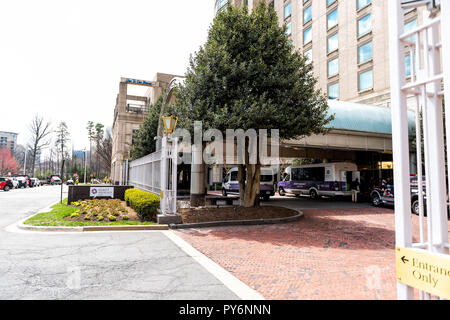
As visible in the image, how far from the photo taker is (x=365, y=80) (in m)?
26.0

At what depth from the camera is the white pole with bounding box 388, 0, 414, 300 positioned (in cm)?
210

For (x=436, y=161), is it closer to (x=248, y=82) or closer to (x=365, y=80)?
(x=248, y=82)

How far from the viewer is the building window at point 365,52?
25.5m

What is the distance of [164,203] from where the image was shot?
32.8ft

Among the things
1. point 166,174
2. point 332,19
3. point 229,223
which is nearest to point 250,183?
point 229,223

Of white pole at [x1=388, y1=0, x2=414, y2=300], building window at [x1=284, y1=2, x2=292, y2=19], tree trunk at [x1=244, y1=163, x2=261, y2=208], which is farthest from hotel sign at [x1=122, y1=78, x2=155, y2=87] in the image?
white pole at [x1=388, y1=0, x2=414, y2=300]

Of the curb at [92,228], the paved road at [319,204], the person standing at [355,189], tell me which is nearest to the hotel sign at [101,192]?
the curb at [92,228]

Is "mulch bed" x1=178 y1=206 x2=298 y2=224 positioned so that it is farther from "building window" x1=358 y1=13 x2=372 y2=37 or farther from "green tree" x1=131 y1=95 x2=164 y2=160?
"building window" x1=358 y1=13 x2=372 y2=37

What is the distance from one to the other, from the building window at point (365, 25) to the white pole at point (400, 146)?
91.2 feet

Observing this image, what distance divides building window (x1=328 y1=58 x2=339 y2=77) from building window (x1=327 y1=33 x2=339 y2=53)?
118cm

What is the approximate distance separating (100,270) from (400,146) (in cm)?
489

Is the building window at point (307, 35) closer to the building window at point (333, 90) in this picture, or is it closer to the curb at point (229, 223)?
the building window at point (333, 90)

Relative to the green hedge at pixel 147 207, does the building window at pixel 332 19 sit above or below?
above
